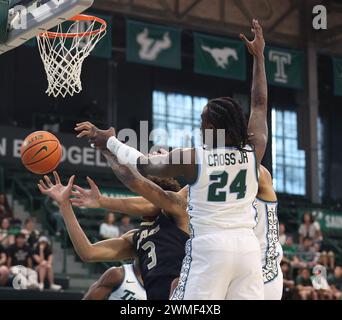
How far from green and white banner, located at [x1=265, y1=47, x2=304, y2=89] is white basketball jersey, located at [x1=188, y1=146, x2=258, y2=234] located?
16281mm

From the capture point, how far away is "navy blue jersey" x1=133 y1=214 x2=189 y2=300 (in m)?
5.89

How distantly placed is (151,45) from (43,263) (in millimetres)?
7438

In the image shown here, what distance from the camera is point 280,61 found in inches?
853

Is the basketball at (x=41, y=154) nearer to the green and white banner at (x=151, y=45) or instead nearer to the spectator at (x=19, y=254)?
the spectator at (x=19, y=254)

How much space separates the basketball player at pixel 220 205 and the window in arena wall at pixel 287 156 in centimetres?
1876

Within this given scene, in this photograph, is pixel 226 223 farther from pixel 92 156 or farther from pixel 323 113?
pixel 323 113

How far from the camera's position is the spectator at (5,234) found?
1455 centimetres

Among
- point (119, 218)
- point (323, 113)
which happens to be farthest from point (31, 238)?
point (323, 113)

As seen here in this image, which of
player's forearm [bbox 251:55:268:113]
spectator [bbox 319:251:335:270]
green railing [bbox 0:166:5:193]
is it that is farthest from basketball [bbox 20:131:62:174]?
spectator [bbox 319:251:335:270]

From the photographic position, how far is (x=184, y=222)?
5.91 meters

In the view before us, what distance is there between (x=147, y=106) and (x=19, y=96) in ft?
11.9

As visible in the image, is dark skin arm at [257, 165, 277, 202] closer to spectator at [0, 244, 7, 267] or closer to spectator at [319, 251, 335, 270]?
spectator at [0, 244, 7, 267]

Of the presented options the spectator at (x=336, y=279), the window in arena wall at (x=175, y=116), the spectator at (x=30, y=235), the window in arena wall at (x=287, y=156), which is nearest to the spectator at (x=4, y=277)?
the spectator at (x=30, y=235)

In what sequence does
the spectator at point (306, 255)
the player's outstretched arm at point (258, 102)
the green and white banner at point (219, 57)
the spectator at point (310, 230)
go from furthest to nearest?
the green and white banner at point (219, 57) < the spectator at point (310, 230) < the spectator at point (306, 255) < the player's outstretched arm at point (258, 102)
